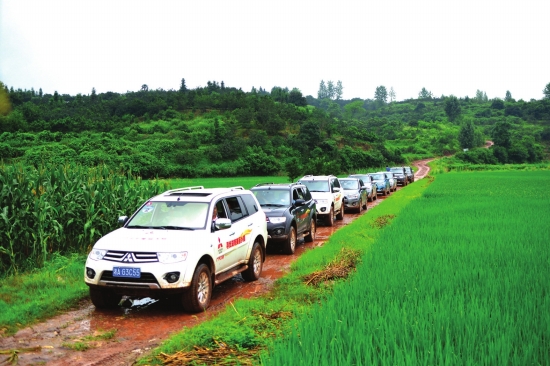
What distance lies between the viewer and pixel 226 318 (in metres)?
6.25

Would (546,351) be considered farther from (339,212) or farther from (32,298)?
(339,212)

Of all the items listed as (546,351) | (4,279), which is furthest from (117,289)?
(546,351)

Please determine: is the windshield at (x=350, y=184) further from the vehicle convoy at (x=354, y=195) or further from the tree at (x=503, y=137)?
the tree at (x=503, y=137)

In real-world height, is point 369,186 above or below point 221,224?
below

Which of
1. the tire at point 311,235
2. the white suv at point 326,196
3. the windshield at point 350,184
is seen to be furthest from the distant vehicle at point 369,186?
the tire at point 311,235

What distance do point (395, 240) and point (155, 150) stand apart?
64.6m

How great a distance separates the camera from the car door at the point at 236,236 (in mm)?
8616

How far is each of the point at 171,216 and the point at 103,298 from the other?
6.15 ft

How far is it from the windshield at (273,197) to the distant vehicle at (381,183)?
22.9 meters

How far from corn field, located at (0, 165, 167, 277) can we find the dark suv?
12.5ft

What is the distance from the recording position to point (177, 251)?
7273 mm

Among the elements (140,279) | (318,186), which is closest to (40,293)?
(140,279)

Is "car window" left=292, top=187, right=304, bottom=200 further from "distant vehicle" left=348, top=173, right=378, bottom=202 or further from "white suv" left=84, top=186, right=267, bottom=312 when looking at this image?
"distant vehicle" left=348, top=173, right=378, bottom=202

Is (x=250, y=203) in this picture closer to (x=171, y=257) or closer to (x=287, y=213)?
(x=287, y=213)
